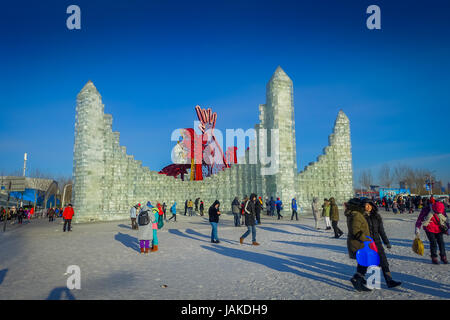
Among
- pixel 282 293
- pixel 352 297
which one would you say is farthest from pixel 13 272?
pixel 352 297

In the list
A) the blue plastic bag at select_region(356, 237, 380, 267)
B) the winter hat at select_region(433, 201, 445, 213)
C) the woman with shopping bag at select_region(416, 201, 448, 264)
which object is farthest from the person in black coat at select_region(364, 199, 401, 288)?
the winter hat at select_region(433, 201, 445, 213)

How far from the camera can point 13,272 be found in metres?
7.02

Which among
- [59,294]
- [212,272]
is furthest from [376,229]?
[59,294]

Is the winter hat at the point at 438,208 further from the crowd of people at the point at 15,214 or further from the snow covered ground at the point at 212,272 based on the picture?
the crowd of people at the point at 15,214

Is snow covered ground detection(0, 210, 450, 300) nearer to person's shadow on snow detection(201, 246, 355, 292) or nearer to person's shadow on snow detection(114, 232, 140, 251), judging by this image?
person's shadow on snow detection(201, 246, 355, 292)

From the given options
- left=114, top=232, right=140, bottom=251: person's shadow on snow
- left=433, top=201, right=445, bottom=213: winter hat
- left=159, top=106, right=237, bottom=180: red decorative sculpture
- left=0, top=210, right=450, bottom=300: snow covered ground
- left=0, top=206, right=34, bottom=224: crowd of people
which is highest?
left=159, top=106, right=237, bottom=180: red decorative sculpture

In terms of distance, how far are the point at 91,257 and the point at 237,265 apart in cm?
448

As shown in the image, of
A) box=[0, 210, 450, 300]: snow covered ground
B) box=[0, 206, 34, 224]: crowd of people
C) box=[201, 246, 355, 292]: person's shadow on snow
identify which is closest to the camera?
box=[0, 210, 450, 300]: snow covered ground

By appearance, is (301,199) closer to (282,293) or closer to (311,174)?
(311,174)

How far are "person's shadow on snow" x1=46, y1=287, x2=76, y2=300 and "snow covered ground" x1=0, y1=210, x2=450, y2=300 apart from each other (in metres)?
0.02

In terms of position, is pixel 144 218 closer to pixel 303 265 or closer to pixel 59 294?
pixel 59 294

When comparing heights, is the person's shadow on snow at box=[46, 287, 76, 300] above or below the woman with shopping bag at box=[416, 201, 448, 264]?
below

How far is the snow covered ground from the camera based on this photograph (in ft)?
16.7

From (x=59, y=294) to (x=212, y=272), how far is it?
2983mm
